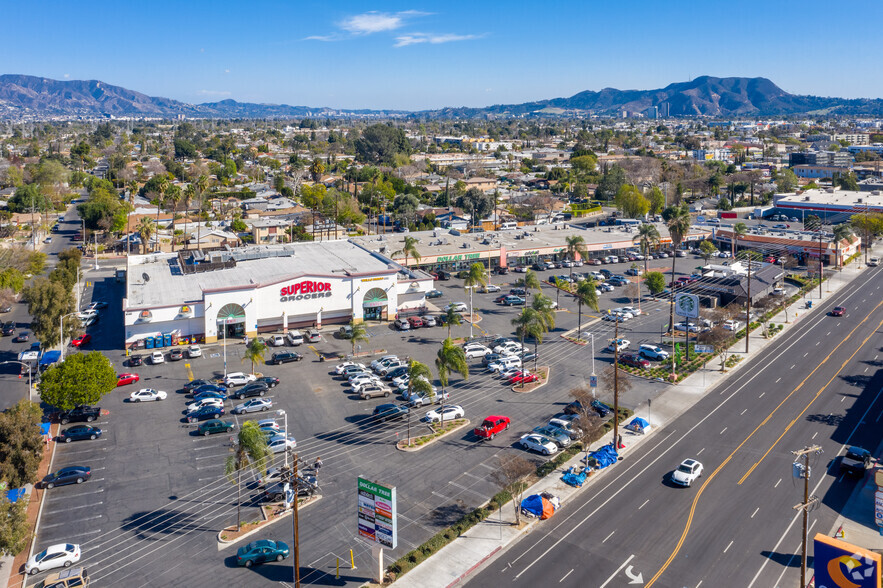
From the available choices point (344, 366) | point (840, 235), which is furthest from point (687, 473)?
point (840, 235)

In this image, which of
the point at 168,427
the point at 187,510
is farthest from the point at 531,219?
the point at 187,510

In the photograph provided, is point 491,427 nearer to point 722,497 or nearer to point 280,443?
point 280,443

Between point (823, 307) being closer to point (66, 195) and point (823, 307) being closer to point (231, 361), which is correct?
point (231, 361)

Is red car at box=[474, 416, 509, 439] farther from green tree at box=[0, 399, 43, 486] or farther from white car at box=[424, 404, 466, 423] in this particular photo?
green tree at box=[0, 399, 43, 486]

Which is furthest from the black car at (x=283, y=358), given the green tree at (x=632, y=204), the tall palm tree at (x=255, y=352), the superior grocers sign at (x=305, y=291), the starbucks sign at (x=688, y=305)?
the green tree at (x=632, y=204)

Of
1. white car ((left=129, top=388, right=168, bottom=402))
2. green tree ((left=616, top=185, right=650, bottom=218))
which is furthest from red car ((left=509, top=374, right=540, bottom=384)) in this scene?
green tree ((left=616, top=185, right=650, bottom=218))
